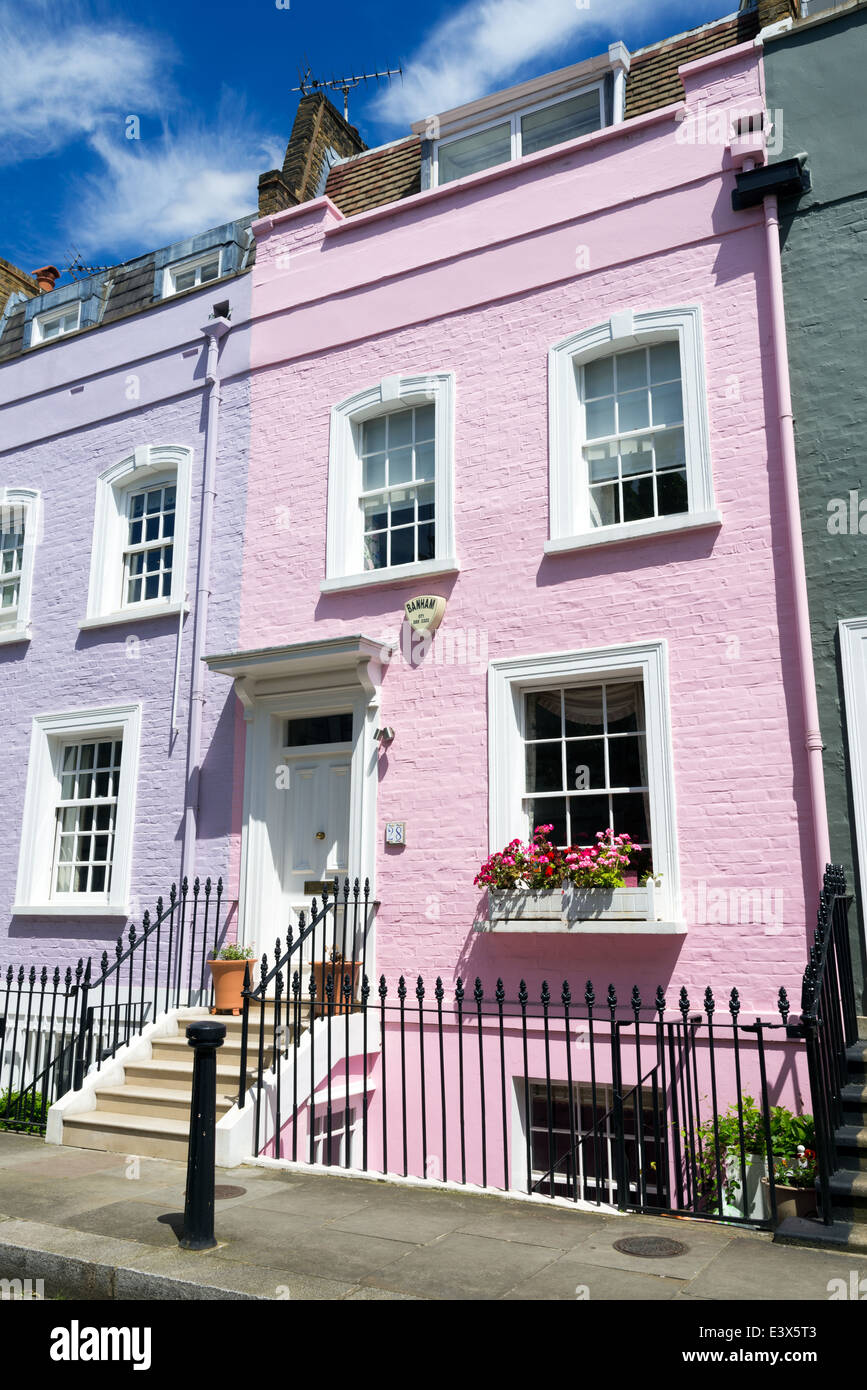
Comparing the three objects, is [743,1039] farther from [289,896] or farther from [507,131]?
[507,131]

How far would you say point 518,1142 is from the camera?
332 inches

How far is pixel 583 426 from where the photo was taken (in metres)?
9.96

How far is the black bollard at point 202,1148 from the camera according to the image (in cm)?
555

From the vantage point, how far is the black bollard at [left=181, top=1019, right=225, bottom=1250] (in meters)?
5.55

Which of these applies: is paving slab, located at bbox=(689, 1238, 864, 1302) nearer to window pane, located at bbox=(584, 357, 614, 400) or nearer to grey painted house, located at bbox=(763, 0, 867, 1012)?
grey painted house, located at bbox=(763, 0, 867, 1012)

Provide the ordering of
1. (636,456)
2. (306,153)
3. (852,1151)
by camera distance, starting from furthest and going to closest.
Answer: (306,153) → (636,456) → (852,1151)

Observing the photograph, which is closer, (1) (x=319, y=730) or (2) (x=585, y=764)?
(2) (x=585, y=764)

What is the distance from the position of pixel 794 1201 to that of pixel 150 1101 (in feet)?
16.3

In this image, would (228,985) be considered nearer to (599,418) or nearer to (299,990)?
(299,990)

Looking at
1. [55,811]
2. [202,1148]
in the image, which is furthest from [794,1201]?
[55,811]

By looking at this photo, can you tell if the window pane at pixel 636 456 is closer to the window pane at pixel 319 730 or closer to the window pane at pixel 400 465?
the window pane at pixel 400 465

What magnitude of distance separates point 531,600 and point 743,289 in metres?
3.27
